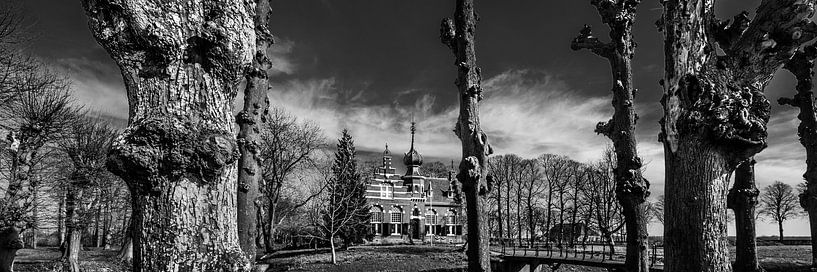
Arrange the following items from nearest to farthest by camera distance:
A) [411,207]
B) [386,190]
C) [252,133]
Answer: [252,133], [386,190], [411,207]

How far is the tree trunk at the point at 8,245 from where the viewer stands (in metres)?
13.3

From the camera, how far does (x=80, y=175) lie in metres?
19.7

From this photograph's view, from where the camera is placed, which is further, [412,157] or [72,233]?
[412,157]

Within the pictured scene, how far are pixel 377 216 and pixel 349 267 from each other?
96.8 ft

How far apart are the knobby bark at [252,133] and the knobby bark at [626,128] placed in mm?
8281

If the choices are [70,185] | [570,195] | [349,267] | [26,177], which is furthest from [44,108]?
[570,195]

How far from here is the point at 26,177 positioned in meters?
14.0

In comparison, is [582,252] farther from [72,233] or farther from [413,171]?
[413,171]

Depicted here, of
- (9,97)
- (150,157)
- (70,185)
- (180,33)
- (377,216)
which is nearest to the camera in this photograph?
(150,157)

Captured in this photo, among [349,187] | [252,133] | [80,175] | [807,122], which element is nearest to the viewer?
[252,133]

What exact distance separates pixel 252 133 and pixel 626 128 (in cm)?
873

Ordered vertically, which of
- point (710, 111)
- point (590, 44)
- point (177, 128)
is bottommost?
point (177, 128)

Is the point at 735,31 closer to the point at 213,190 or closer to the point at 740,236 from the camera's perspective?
the point at 213,190

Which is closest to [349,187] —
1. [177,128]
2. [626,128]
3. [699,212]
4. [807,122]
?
[626,128]
